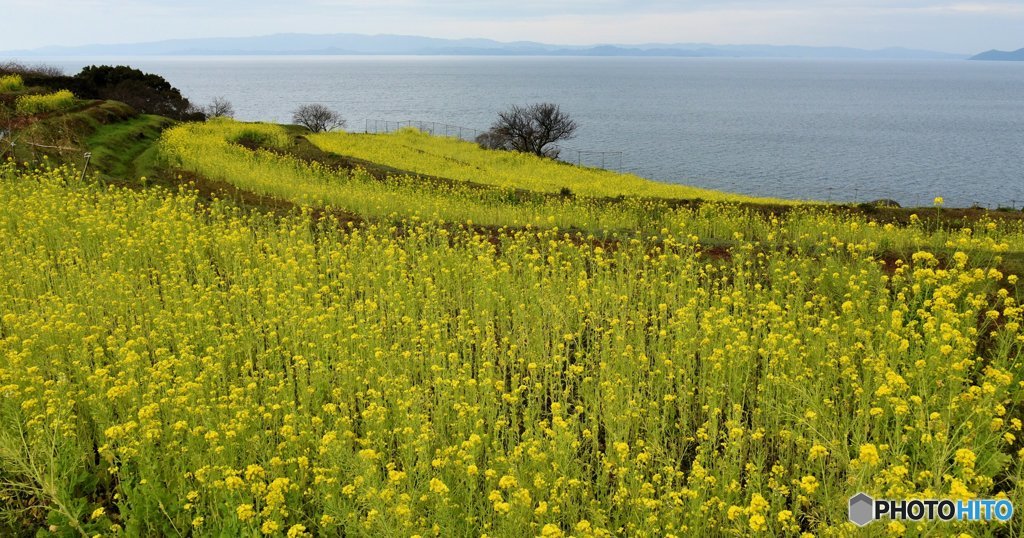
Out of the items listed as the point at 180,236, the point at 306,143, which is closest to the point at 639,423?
the point at 180,236

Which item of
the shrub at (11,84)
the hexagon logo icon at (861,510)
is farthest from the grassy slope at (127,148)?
the hexagon logo icon at (861,510)

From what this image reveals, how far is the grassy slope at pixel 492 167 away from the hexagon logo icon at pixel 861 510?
25291mm

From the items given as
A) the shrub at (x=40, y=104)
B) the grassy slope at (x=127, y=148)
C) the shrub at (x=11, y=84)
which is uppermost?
the shrub at (x=11, y=84)

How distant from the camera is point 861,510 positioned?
4.39 metres

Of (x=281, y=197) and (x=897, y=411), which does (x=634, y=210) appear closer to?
(x=281, y=197)

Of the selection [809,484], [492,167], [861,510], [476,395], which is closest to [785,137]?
[492,167]

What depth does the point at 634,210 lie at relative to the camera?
19.8 metres

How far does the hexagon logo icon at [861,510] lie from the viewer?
14.4ft

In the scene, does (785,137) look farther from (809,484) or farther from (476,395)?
(809,484)

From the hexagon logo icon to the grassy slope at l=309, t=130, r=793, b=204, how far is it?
25.3 meters

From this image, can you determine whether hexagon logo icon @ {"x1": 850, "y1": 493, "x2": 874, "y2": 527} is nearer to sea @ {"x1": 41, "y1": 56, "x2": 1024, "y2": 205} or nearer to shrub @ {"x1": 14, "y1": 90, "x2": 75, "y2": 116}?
shrub @ {"x1": 14, "y1": 90, "x2": 75, "y2": 116}

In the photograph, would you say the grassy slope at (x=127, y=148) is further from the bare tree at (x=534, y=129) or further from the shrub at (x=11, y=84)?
the bare tree at (x=534, y=129)

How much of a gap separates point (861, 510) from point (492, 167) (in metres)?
40.6

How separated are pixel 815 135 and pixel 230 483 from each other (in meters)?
112
